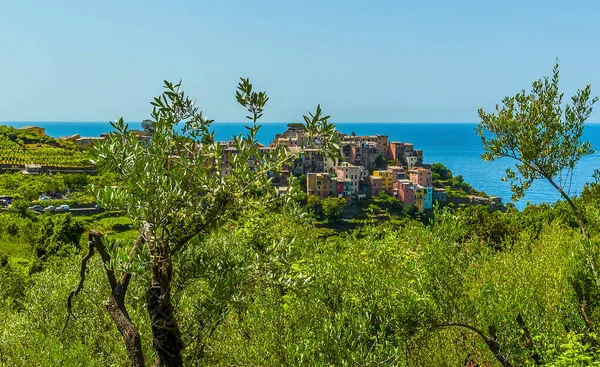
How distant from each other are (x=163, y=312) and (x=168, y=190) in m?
1.73

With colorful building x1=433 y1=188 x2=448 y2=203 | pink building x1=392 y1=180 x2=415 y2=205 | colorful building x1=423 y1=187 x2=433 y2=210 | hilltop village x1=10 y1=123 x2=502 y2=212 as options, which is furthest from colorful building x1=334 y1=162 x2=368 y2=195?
colorful building x1=433 y1=188 x2=448 y2=203

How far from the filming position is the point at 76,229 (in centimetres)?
4219

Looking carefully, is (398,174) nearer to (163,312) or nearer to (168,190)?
(163,312)

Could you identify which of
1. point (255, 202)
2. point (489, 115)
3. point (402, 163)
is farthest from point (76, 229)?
point (402, 163)

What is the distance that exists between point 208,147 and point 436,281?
4946 mm

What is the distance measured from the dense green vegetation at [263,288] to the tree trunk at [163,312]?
18 millimetres

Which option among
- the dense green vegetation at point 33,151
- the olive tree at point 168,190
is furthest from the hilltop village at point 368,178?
Answer: the olive tree at point 168,190

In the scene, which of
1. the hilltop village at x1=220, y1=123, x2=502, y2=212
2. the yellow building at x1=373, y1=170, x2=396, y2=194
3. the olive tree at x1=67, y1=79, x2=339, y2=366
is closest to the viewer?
the olive tree at x1=67, y1=79, x2=339, y2=366

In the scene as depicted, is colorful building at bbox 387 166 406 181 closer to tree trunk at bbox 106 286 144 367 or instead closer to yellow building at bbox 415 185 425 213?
yellow building at bbox 415 185 425 213

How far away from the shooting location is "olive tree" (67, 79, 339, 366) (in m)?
5.54

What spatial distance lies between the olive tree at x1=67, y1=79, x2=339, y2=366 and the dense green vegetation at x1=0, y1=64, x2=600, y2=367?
2cm

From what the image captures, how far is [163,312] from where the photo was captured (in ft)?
20.8

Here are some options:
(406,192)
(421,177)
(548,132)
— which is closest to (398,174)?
(421,177)

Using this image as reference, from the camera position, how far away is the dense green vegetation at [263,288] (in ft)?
19.9
